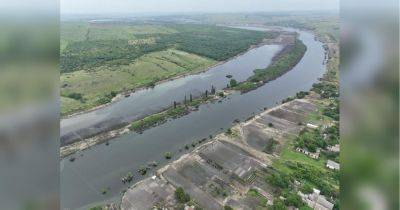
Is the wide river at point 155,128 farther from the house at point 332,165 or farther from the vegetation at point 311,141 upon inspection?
the house at point 332,165

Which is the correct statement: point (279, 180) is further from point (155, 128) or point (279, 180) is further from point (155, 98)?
point (155, 98)

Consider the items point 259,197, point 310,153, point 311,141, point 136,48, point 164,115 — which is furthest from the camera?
point 136,48

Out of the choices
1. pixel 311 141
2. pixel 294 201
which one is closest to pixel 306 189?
pixel 294 201

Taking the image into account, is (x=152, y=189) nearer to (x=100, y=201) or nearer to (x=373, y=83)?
(x=100, y=201)

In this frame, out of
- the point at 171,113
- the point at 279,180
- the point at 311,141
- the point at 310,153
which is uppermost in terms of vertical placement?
the point at 171,113

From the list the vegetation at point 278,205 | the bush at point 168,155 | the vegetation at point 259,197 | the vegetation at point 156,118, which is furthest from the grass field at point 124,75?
the vegetation at point 278,205
